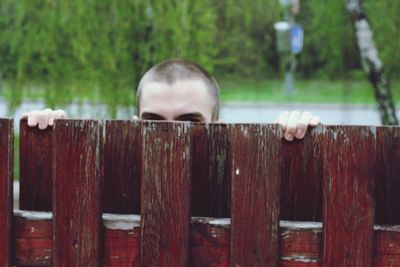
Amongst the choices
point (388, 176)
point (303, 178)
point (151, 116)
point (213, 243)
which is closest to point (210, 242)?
point (213, 243)

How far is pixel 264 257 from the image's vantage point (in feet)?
6.07

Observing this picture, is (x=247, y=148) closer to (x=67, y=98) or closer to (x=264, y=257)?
(x=264, y=257)

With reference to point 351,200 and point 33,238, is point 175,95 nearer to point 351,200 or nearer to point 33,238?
point 33,238

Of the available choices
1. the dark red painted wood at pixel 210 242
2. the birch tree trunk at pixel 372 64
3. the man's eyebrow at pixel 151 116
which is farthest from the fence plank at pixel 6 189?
the birch tree trunk at pixel 372 64

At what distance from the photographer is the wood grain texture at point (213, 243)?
72.2 inches

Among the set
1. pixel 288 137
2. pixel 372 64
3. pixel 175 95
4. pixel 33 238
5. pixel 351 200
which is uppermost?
pixel 372 64

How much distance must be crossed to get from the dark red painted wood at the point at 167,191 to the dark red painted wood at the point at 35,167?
269 millimetres

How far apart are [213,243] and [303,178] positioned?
0.25 meters

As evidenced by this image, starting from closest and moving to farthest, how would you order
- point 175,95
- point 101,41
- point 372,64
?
point 175,95
point 101,41
point 372,64

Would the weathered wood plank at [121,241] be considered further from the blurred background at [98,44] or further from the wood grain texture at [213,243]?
the blurred background at [98,44]

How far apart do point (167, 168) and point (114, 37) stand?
5465 millimetres

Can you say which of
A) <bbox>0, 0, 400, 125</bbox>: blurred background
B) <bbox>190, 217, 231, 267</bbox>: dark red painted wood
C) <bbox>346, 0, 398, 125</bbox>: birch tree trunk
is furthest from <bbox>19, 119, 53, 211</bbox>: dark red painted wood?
<bbox>346, 0, 398, 125</bbox>: birch tree trunk

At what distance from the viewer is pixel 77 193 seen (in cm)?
192

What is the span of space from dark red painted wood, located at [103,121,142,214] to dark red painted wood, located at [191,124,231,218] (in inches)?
5.1
